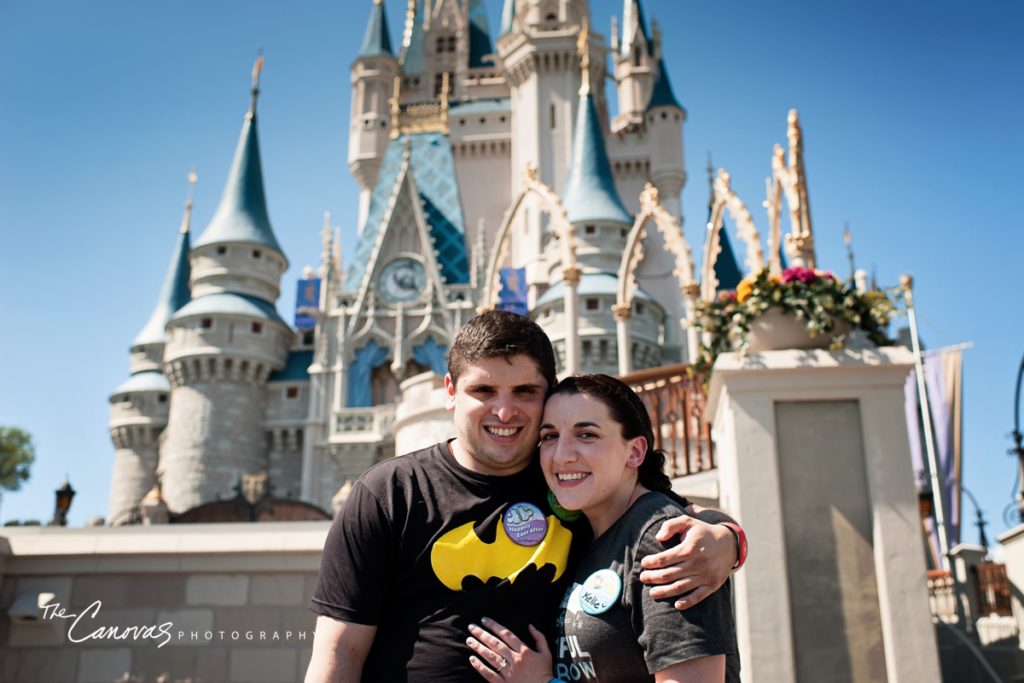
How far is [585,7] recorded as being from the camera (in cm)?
3794

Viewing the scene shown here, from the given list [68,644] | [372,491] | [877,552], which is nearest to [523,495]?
[372,491]

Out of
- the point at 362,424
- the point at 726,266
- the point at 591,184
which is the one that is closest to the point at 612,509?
the point at 362,424

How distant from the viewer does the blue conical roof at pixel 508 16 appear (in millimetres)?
40812

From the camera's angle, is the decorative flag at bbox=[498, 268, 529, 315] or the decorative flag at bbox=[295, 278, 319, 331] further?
the decorative flag at bbox=[295, 278, 319, 331]

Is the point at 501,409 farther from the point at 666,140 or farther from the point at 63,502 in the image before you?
the point at 666,140

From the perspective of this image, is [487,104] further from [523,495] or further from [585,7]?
[523,495]

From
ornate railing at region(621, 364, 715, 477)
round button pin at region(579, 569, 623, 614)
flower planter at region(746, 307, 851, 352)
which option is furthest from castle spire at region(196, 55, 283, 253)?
round button pin at region(579, 569, 623, 614)

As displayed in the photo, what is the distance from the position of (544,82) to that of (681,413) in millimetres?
31244

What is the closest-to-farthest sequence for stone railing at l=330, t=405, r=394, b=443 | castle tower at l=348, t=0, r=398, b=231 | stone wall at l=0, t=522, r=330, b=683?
stone wall at l=0, t=522, r=330, b=683 < stone railing at l=330, t=405, r=394, b=443 < castle tower at l=348, t=0, r=398, b=231

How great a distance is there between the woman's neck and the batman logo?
120 millimetres

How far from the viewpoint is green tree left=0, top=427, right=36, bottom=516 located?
→ 38500 mm

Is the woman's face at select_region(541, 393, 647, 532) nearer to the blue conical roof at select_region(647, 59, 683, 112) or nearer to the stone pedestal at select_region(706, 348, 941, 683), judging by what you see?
the stone pedestal at select_region(706, 348, 941, 683)

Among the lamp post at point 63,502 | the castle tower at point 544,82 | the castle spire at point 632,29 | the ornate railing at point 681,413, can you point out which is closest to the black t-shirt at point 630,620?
the ornate railing at point 681,413

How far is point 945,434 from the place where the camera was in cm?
1698
